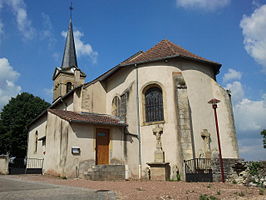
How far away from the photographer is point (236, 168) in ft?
36.5

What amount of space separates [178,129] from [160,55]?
5.37m

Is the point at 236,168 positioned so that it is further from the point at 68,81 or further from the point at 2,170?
the point at 68,81

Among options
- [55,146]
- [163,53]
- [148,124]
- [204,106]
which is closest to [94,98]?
[55,146]

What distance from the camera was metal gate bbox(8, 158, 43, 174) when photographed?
17203 mm

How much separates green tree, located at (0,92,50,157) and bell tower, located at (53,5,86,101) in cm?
404

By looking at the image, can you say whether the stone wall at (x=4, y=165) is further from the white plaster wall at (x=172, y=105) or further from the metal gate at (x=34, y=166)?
the white plaster wall at (x=172, y=105)

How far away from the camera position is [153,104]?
15766 millimetres

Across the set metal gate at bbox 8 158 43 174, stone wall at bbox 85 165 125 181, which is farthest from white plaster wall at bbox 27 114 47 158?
stone wall at bbox 85 165 125 181

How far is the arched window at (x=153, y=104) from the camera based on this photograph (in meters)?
15.4

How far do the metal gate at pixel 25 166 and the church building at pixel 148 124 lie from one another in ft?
7.63

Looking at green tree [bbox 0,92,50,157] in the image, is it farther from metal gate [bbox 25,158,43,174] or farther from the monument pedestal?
the monument pedestal

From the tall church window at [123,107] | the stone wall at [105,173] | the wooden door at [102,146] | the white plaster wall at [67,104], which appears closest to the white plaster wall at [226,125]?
the tall church window at [123,107]

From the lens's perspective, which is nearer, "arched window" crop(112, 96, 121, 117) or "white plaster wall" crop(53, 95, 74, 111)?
"arched window" crop(112, 96, 121, 117)

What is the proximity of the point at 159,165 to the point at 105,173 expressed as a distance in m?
3.13
